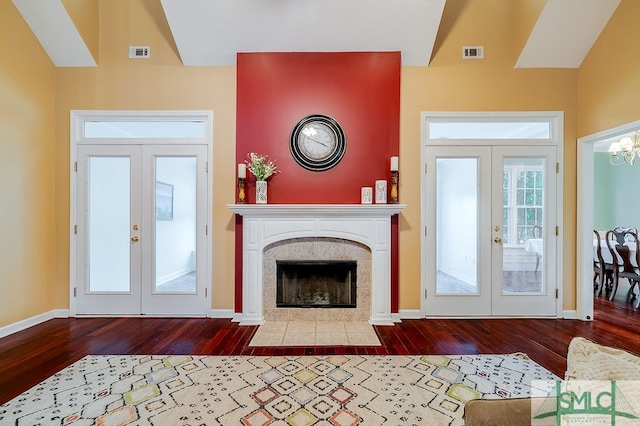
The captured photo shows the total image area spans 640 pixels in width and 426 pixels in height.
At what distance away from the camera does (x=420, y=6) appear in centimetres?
342

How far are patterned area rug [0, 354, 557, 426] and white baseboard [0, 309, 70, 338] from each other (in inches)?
53.1

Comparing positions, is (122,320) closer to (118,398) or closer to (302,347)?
(118,398)

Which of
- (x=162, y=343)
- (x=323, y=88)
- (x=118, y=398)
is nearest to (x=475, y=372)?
(x=118, y=398)

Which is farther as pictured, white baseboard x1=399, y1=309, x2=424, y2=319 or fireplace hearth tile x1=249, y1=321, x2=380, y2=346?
white baseboard x1=399, y1=309, x2=424, y2=319

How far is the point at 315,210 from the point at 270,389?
1924 mm

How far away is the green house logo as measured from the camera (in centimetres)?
87

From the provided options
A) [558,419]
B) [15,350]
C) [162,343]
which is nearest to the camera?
[558,419]

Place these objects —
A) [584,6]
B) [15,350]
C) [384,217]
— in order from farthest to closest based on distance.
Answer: [384,217] → [584,6] → [15,350]

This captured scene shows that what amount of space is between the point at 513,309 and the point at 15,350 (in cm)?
540

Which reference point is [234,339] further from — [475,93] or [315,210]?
[475,93]

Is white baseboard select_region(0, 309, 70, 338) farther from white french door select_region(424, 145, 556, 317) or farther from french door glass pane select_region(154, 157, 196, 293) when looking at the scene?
white french door select_region(424, 145, 556, 317)

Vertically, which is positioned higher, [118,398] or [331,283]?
[331,283]

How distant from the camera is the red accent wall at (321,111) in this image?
149 inches

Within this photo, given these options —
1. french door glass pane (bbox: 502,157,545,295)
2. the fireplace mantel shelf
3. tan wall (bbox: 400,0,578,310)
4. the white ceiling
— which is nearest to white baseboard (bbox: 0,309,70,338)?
the fireplace mantel shelf
